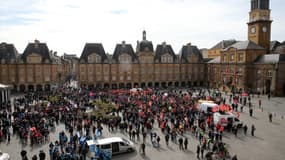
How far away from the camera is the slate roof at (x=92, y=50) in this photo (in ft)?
171

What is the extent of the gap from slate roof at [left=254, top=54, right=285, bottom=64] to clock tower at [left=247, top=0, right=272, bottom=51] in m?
8.02

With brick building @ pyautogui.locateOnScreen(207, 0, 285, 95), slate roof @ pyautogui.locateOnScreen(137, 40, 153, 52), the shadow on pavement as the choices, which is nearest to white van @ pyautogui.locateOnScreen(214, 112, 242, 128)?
the shadow on pavement

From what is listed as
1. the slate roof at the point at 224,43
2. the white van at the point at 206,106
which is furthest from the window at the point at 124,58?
the slate roof at the point at 224,43

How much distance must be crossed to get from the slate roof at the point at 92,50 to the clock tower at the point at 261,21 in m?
36.2

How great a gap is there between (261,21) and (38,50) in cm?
5049

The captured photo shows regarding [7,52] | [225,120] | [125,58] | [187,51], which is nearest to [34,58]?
[7,52]

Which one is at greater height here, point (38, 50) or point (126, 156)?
point (38, 50)

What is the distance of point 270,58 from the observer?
43531mm

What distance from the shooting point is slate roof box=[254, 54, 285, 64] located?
41.5 m

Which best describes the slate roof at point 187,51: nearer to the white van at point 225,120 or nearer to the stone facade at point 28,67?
the stone facade at point 28,67

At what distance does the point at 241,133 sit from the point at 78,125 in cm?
1510

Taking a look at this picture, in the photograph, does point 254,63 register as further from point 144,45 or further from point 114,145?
point 114,145

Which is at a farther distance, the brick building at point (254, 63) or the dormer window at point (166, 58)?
the dormer window at point (166, 58)

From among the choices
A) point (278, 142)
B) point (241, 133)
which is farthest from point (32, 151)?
point (278, 142)
